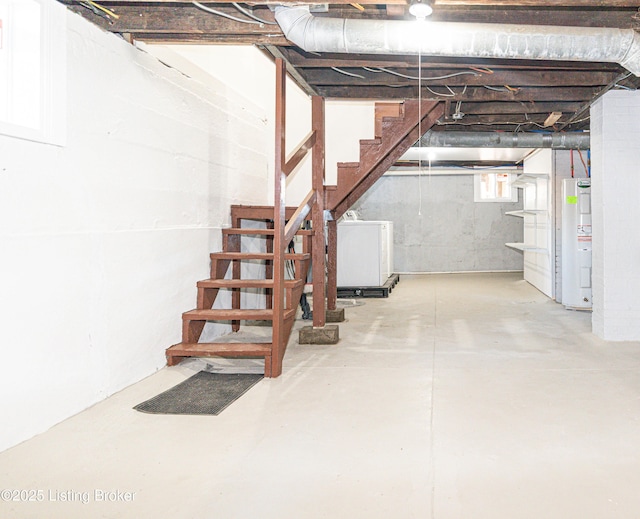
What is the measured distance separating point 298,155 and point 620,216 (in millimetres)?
2656

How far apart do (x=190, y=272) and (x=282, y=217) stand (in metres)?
0.93

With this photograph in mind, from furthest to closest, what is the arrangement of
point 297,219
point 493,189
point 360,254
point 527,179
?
point 493,189
point 360,254
point 527,179
point 297,219

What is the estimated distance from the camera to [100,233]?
260cm

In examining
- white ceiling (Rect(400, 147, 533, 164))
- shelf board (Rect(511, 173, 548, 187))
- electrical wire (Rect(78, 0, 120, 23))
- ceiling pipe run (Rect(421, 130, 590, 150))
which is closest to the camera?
electrical wire (Rect(78, 0, 120, 23))

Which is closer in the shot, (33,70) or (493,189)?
(33,70)

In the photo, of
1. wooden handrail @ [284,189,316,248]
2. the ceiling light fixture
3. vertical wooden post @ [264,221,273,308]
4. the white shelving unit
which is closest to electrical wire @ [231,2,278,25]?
the ceiling light fixture

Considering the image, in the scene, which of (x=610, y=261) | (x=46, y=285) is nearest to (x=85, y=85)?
(x=46, y=285)

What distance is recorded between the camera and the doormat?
2.52m

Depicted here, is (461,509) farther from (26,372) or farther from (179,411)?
(26,372)

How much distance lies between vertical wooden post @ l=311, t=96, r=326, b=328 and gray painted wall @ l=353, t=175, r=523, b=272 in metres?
5.71

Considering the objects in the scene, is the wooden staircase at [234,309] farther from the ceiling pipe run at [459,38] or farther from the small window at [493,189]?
the small window at [493,189]

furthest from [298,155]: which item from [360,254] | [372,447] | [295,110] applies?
[295,110]

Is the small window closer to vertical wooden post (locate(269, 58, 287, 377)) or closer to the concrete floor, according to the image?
the concrete floor

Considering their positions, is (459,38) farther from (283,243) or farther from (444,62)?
(283,243)
